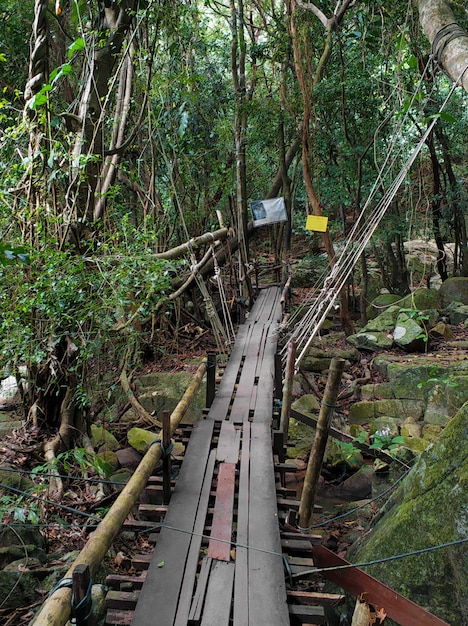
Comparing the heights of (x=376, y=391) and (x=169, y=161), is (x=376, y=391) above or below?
below

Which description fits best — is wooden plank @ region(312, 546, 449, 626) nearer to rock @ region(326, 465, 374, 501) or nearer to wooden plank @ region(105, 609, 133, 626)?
wooden plank @ region(105, 609, 133, 626)

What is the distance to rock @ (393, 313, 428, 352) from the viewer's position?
5453 mm

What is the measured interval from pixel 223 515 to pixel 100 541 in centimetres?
66

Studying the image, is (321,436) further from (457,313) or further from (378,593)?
(457,313)

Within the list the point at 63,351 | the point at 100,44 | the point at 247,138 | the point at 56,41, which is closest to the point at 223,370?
the point at 63,351

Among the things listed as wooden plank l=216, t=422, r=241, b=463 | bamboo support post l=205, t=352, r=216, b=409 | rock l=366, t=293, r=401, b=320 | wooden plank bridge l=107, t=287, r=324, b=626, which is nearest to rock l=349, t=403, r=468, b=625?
wooden plank bridge l=107, t=287, r=324, b=626

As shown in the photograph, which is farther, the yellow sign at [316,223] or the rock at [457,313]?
the rock at [457,313]

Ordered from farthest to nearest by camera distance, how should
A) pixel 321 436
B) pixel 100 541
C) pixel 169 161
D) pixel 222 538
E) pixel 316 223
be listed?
1. pixel 169 161
2. pixel 316 223
3. pixel 321 436
4. pixel 222 538
5. pixel 100 541

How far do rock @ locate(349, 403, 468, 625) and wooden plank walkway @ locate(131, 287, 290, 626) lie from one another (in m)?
0.54

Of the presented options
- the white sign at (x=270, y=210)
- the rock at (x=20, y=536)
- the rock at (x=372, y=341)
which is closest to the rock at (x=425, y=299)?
the rock at (x=372, y=341)

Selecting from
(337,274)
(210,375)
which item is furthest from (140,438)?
(337,274)

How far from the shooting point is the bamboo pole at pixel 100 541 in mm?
985

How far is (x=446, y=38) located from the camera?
5.39ft

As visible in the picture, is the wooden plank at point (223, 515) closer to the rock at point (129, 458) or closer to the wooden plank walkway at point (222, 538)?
the wooden plank walkway at point (222, 538)
